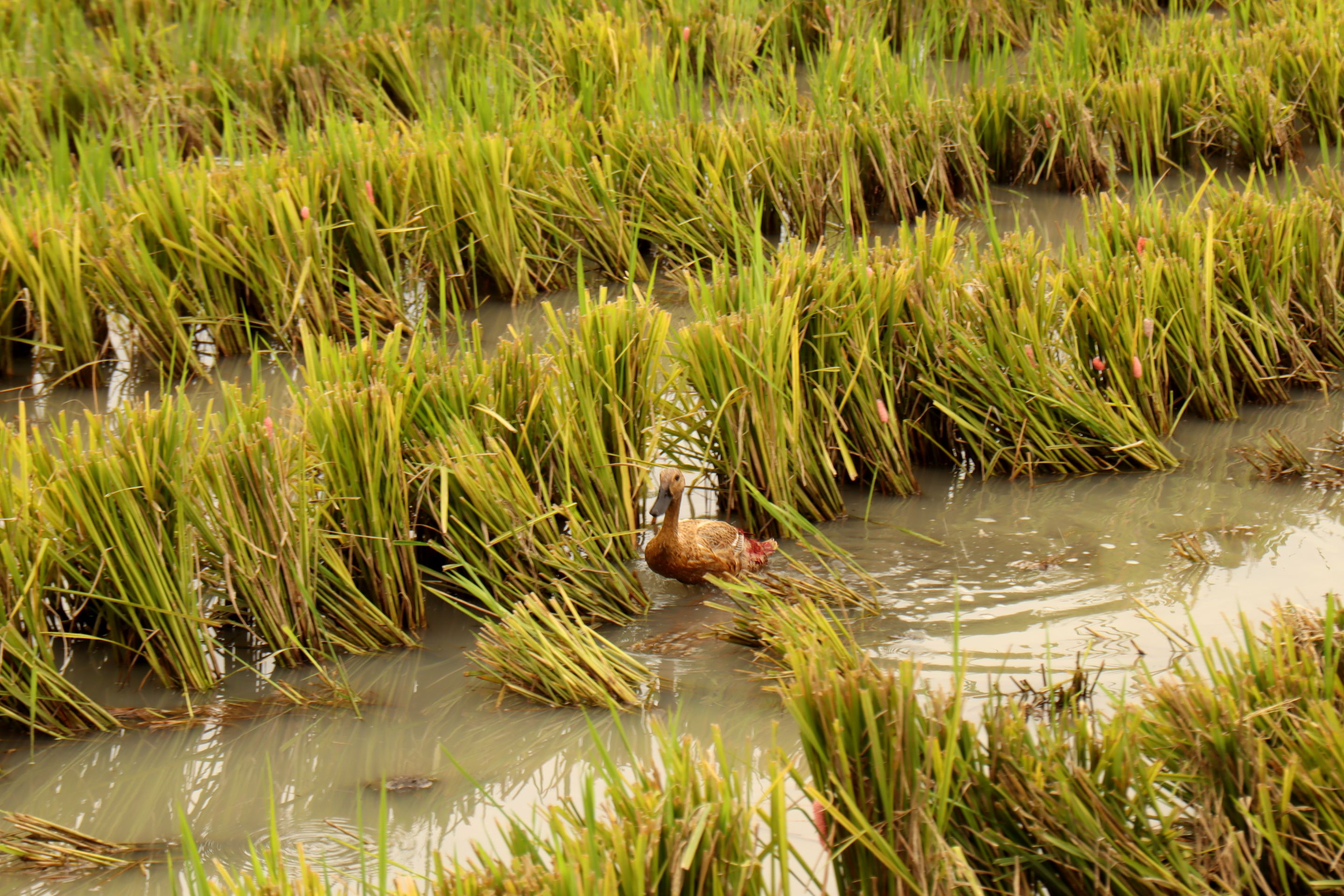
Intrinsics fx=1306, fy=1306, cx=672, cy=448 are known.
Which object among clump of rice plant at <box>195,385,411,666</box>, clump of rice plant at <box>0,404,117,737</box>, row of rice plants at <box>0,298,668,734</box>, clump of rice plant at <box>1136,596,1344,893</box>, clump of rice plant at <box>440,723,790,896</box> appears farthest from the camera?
clump of rice plant at <box>195,385,411,666</box>

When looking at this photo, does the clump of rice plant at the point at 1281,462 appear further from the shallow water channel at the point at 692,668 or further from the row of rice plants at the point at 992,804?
the row of rice plants at the point at 992,804

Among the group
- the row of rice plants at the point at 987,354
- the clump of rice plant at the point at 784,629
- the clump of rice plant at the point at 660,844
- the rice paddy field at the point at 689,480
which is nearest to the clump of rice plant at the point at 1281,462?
the rice paddy field at the point at 689,480

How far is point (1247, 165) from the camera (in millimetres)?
5301

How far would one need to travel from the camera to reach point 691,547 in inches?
125

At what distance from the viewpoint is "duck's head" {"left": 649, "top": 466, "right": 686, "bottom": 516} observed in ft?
10.5

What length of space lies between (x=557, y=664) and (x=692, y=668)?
33 centimetres

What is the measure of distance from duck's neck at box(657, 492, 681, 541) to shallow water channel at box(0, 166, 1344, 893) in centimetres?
17

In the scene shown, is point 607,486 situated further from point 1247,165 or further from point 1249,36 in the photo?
point 1249,36

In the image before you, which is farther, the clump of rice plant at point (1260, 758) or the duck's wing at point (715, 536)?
the duck's wing at point (715, 536)

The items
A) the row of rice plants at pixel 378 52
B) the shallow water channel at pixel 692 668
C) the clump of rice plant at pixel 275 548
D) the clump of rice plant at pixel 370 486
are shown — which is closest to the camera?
the shallow water channel at pixel 692 668

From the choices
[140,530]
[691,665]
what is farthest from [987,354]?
[140,530]

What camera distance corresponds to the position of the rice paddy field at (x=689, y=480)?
1.89 m

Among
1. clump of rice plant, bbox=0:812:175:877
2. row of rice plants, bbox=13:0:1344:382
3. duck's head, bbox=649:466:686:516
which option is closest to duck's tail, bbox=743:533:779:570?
duck's head, bbox=649:466:686:516

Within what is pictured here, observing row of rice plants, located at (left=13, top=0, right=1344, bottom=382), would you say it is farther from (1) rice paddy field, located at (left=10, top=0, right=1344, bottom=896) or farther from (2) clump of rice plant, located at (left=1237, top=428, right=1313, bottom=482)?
(2) clump of rice plant, located at (left=1237, top=428, right=1313, bottom=482)
